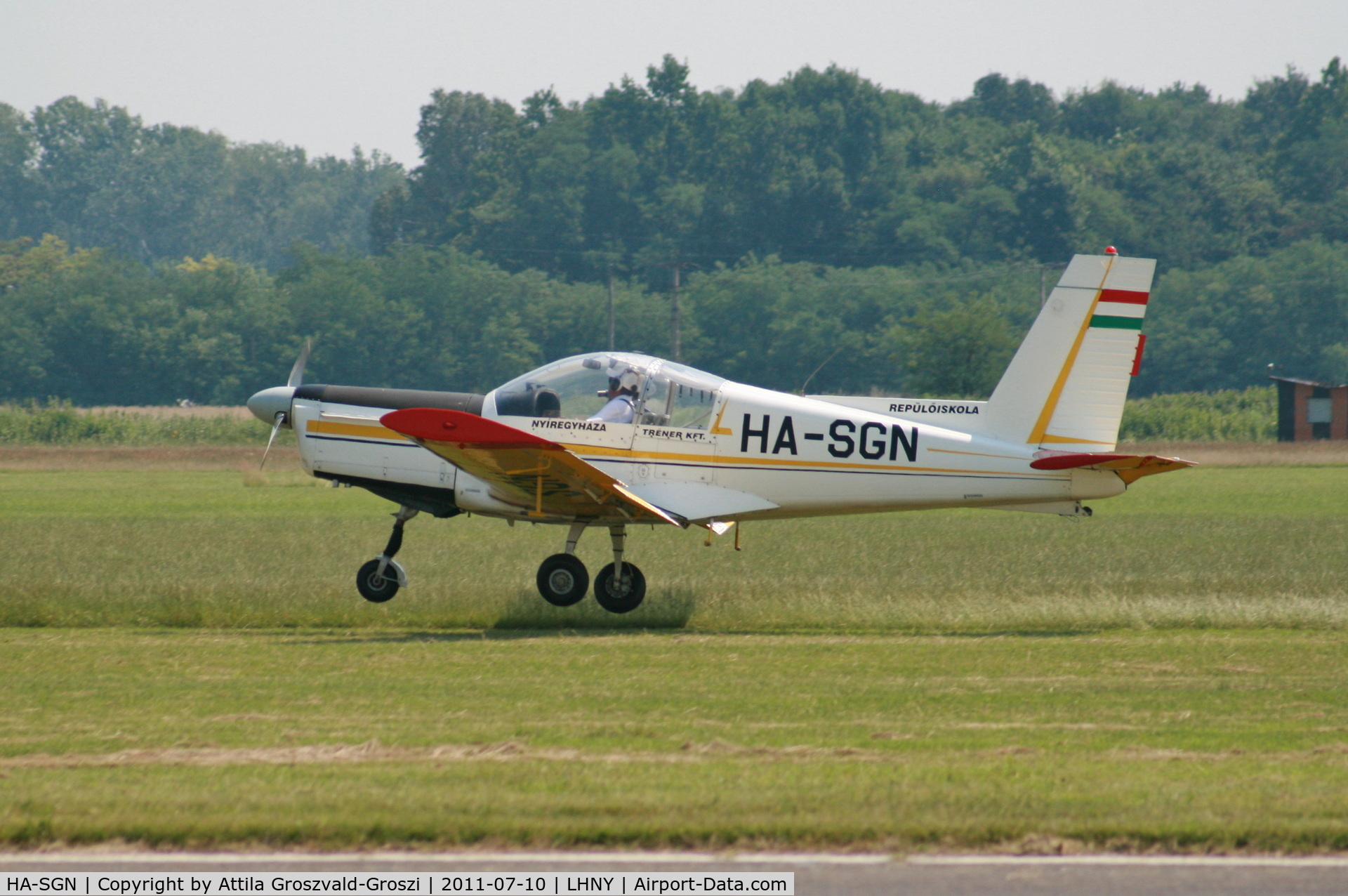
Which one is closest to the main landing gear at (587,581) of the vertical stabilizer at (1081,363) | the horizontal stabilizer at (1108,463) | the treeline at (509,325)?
the vertical stabilizer at (1081,363)

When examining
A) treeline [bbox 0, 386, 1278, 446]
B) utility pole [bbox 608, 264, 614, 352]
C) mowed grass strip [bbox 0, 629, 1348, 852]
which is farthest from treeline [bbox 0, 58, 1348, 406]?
mowed grass strip [bbox 0, 629, 1348, 852]

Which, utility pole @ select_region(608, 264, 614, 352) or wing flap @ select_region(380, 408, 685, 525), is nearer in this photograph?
wing flap @ select_region(380, 408, 685, 525)

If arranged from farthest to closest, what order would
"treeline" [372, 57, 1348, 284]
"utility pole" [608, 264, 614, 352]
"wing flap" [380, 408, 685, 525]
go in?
"treeline" [372, 57, 1348, 284] < "utility pole" [608, 264, 614, 352] < "wing flap" [380, 408, 685, 525]

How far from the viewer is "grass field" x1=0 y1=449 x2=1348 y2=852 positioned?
5.57m

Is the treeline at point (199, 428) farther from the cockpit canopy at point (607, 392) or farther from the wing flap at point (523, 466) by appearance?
the wing flap at point (523, 466)

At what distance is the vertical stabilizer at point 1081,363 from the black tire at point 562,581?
12.6 ft

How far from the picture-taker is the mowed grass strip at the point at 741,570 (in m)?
12.1

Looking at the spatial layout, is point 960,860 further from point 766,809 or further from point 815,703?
point 815,703

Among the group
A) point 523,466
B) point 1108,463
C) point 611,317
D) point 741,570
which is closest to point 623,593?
point 523,466

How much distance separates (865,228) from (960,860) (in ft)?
266

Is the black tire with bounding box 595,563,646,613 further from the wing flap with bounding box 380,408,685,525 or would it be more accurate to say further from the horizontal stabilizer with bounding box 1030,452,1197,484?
the horizontal stabilizer with bounding box 1030,452,1197,484

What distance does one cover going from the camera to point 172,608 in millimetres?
12312

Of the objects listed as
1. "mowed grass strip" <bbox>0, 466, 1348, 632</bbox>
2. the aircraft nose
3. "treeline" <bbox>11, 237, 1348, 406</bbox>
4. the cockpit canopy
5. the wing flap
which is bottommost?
"mowed grass strip" <bbox>0, 466, 1348, 632</bbox>

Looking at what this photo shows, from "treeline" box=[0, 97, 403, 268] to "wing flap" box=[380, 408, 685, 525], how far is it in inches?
4104
